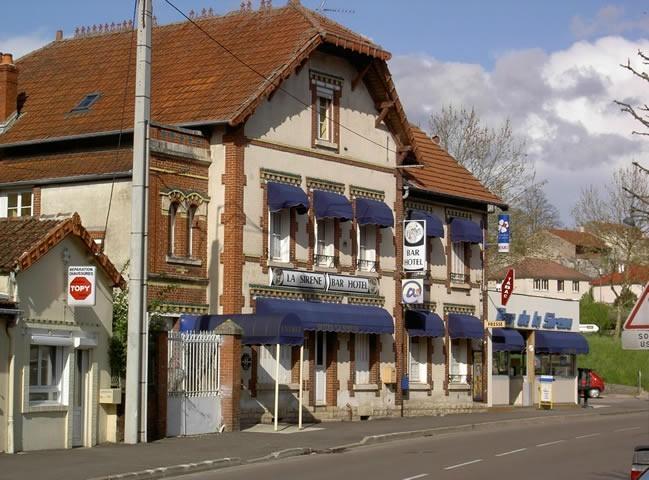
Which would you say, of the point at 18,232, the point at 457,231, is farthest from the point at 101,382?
the point at 457,231

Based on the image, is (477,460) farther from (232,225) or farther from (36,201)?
(36,201)

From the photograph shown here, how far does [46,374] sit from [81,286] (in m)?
1.88

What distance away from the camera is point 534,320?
49156 mm

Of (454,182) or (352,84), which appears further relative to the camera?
(454,182)

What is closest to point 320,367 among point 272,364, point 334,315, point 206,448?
point 334,315

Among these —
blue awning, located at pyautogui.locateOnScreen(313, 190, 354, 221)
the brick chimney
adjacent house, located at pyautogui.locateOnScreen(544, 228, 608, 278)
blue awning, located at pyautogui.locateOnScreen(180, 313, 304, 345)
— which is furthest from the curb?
adjacent house, located at pyautogui.locateOnScreen(544, 228, 608, 278)

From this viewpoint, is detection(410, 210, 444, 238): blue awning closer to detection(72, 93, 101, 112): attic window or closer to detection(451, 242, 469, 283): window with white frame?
detection(451, 242, 469, 283): window with white frame

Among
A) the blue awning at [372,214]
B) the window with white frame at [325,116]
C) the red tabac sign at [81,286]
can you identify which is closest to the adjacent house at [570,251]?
the blue awning at [372,214]

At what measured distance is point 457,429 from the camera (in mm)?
35906

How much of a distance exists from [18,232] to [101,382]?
3.65m

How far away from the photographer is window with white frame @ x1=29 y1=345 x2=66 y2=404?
82.4 ft

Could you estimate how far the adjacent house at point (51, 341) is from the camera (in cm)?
2428

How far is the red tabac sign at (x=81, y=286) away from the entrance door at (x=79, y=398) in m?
1.35

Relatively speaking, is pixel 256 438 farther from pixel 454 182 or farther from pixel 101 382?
pixel 454 182
